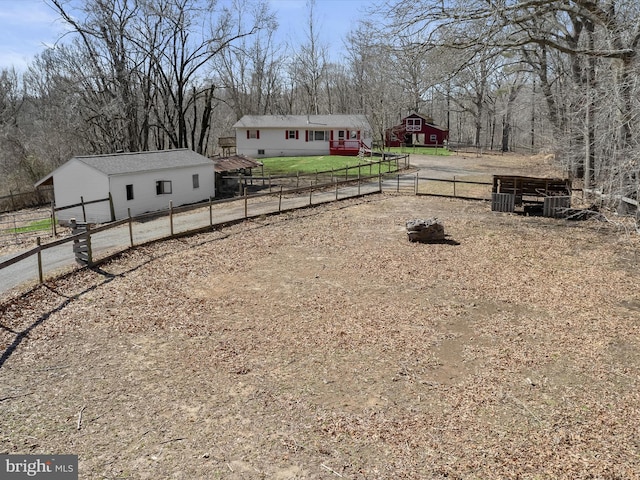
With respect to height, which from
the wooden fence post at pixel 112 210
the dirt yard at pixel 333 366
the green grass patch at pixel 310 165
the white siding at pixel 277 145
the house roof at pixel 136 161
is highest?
the white siding at pixel 277 145

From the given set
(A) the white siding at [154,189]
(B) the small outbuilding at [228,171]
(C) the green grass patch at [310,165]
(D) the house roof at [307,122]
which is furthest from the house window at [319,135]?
(A) the white siding at [154,189]

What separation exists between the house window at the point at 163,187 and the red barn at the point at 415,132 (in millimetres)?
39039

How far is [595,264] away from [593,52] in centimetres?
662

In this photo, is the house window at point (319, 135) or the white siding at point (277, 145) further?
the white siding at point (277, 145)

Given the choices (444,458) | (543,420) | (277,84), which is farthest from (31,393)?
(277,84)

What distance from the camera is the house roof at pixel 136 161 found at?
2430 cm

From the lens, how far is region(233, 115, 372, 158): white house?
2010 inches

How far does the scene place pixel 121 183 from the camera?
24.3 m

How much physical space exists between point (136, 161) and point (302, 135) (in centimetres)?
2845

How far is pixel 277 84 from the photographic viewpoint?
241 feet

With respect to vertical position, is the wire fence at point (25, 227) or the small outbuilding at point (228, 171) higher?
the small outbuilding at point (228, 171)

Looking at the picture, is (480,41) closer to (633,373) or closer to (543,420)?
(633,373)

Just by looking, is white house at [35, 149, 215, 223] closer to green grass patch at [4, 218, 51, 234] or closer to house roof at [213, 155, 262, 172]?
green grass patch at [4, 218, 51, 234]

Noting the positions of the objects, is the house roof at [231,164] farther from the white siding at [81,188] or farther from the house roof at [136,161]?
the white siding at [81,188]
